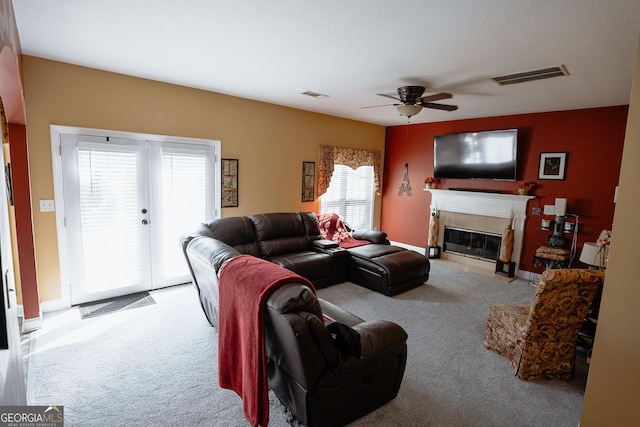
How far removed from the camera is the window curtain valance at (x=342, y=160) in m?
5.90

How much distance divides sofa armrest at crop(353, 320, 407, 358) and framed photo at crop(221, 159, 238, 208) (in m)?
3.18

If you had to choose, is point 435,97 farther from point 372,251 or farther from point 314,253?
point 314,253

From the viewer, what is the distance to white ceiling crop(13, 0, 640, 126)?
2104 millimetres

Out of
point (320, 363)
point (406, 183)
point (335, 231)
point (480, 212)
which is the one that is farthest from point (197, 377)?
point (406, 183)

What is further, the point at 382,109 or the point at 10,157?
the point at 382,109

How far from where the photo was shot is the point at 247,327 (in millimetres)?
1883

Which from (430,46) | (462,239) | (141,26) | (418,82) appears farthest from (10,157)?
(462,239)

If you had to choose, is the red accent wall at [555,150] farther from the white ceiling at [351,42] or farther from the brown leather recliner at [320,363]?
the brown leather recliner at [320,363]

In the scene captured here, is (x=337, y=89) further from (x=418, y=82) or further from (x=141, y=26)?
(x=141, y=26)

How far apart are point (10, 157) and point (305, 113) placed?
12.8 ft

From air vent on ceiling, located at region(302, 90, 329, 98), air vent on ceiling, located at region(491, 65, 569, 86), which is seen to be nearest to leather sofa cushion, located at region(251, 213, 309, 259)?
air vent on ceiling, located at region(302, 90, 329, 98)

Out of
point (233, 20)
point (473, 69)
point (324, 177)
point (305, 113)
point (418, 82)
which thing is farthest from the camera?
point (324, 177)

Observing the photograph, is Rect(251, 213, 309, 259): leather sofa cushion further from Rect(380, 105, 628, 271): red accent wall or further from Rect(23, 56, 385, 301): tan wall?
Rect(380, 105, 628, 271): red accent wall

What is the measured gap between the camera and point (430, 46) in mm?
2629
